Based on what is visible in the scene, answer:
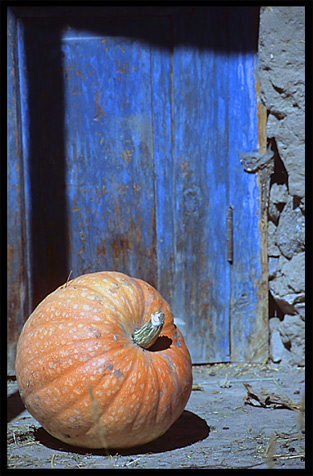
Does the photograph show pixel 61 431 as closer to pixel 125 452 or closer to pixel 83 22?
pixel 125 452

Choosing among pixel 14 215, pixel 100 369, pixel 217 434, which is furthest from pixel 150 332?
pixel 14 215

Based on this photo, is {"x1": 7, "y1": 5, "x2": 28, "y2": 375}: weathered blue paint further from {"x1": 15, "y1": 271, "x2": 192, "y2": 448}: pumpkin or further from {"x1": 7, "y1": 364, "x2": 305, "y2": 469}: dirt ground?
{"x1": 15, "y1": 271, "x2": 192, "y2": 448}: pumpkin

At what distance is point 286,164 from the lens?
393 cm

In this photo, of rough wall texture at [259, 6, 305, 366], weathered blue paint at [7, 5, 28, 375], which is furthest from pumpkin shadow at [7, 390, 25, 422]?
rough wall texture at [259, 6, 305, 366]

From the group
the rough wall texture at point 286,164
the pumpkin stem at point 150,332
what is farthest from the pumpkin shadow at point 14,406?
the rough wall texture at point 286,164

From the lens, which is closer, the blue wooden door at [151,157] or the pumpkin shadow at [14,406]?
the pumpkin shadow at [14,406]

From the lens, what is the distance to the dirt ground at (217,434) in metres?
2.41

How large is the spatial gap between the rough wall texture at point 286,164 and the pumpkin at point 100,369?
154 cm

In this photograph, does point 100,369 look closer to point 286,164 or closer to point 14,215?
point 14,215

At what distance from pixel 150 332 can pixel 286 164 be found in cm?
190

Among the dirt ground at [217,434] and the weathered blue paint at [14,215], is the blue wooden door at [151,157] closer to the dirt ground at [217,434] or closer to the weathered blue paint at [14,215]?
the weathered blue paint at [14,215]

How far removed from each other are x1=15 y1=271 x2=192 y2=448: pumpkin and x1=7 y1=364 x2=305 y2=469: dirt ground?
107 millimetres
